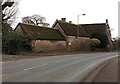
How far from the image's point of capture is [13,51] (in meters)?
36.4

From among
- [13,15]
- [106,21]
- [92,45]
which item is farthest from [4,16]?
[106,21]

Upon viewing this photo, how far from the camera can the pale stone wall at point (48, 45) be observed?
155 feet

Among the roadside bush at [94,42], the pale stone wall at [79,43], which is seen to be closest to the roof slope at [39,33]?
the pale stone wall at [79,43]

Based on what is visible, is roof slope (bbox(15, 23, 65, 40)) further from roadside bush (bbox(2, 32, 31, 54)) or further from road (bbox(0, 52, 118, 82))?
road (bbox(0, 52, 118, 82))

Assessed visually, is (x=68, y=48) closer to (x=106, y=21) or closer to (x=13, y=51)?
(x=13, y=51)

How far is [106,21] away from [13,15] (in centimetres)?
5211

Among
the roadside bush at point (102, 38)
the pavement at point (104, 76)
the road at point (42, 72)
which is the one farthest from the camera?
the roadside bush at point (102, 38)

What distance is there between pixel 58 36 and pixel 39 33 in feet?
30.1

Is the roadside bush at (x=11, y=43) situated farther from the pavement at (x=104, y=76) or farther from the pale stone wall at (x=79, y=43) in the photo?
the pale stone wall at (x=79, y=43)

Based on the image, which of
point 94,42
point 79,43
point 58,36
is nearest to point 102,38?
point 94,42

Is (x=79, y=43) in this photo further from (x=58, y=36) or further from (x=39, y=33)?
(x=39, y=33)

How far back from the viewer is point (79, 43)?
6788 centimetres

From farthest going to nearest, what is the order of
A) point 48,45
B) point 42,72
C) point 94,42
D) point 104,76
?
point 94,42, point 48,45, point 42,72, point 104,76

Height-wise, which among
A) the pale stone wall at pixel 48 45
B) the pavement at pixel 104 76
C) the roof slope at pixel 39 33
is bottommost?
the pavement at pixel 104 76
